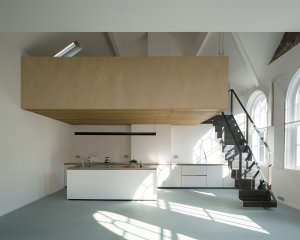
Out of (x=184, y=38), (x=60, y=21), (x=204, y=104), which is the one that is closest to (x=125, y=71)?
(x=204, y=104)

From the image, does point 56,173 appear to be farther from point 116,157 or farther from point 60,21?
point 60,21

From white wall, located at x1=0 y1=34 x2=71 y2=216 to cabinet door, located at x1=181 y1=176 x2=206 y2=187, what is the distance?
171 inches

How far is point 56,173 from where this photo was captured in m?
7.88

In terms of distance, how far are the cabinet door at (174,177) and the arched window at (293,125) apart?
3550 mm

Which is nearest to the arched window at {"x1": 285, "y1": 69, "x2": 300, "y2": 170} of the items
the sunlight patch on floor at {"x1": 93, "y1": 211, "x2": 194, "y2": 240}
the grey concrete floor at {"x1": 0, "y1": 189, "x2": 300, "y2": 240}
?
the grey concrete floor at {"x1": 0, "y1": 189, "x2": 300, "y2": 240}

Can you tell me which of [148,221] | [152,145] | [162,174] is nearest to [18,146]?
[148,221]

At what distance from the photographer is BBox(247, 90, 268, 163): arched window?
7.89 m

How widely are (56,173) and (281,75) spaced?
7048mm

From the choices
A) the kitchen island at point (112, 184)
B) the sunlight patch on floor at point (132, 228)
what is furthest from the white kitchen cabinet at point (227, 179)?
the sunlight patch on floor at point (132, 228)

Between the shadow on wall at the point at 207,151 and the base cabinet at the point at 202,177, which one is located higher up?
the shadow on wall at the point at 207,151

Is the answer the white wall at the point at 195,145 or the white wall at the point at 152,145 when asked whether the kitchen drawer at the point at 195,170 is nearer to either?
the white wall at the point at 152,145

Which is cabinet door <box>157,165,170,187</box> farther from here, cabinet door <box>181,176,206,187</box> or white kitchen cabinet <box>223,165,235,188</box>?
white kitchen cabinet <box>223,165,235,188</box>

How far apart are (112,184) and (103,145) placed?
324cm

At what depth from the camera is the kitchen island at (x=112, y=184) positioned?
6.56m
